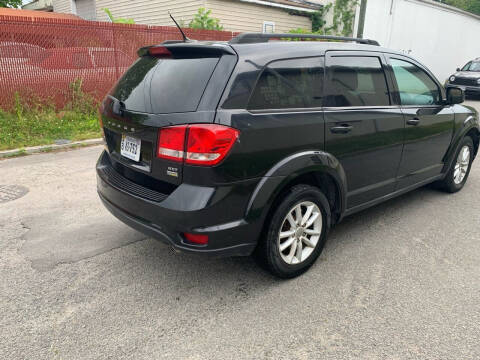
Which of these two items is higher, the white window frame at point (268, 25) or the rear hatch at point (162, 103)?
the white window frame at point (268, 25)

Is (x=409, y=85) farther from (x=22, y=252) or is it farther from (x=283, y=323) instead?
(x=22, y=252)

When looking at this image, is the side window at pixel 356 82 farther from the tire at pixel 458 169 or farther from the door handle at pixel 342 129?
the tire at pixel 458 169

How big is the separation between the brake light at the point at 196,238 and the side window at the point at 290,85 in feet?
2.90

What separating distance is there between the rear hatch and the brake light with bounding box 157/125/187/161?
28mm

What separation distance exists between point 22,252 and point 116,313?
4.30 feet

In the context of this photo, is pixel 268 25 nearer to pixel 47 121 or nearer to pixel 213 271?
pixel 47 121

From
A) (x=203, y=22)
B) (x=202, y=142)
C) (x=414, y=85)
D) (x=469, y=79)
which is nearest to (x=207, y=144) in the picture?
(x=202, y=142)

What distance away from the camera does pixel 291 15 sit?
16062mm

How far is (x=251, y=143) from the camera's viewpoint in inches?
97.8

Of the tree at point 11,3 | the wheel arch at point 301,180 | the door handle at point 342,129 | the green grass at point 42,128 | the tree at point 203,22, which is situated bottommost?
the green grass at point 42,128

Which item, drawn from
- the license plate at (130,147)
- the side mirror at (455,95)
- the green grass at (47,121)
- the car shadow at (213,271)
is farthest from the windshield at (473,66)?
the license plate at (130,147)

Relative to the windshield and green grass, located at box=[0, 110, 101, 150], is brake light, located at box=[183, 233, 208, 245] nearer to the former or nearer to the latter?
green grass, located at box=[0, 110, 101, 150]

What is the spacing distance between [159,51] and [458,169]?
4077 mm

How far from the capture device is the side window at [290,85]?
2.62m
